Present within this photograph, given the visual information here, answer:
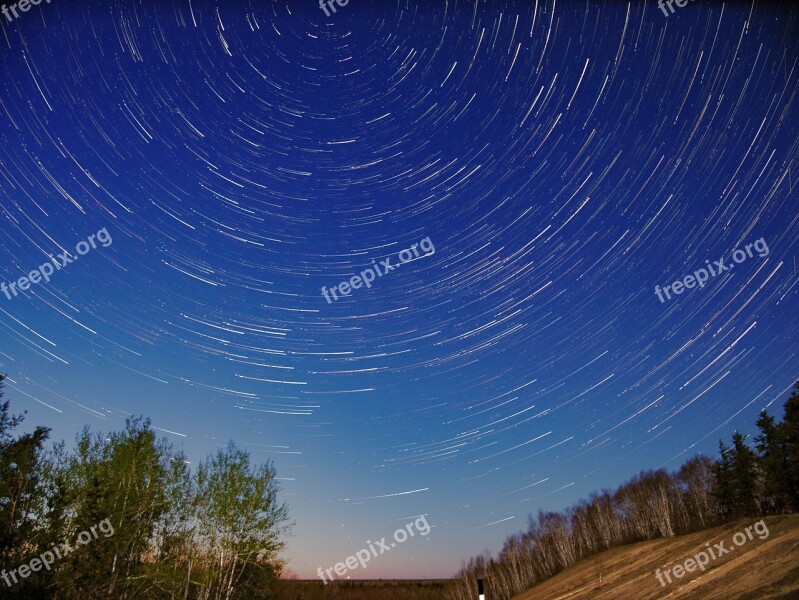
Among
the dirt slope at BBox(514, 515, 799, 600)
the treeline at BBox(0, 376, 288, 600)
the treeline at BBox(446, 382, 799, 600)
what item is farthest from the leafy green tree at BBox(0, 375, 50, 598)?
the treeline at BBox(446, 382, 799, 600)

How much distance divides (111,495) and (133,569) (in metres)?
3.69

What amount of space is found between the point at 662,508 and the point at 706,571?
34599 millimetres

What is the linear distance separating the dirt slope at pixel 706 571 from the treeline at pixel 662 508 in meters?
8.21

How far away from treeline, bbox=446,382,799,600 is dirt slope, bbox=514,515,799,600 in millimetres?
8215

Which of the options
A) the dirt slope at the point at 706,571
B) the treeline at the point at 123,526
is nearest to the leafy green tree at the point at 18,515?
the treeline at the point at 123,526

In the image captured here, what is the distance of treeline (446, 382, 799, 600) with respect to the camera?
50.4 metres

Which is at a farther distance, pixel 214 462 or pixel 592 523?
pixel 592 523

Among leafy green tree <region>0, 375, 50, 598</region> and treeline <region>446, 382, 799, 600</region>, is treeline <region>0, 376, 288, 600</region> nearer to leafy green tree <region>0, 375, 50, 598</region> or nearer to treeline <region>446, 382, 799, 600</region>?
leafy green tree <region>0, 375, 50, 598</region>

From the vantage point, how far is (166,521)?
2866 cm

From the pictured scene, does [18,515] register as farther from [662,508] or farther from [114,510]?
[662,508]

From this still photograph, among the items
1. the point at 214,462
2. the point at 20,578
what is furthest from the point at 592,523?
the point at 20,578

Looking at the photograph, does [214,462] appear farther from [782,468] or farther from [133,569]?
[782,468]

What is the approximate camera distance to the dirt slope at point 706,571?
28.9 m

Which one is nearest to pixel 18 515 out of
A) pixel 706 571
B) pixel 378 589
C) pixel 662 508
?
pixel 706 571
